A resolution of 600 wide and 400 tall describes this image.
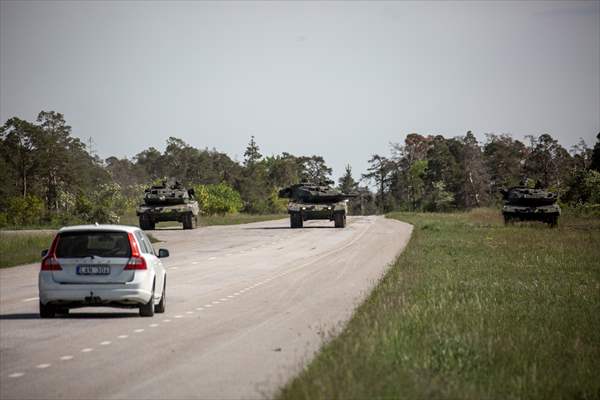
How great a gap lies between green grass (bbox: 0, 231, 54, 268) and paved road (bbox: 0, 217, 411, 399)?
2905 mm

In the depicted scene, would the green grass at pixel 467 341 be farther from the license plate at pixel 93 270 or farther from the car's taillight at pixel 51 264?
the car's taillight at pixel 51 264

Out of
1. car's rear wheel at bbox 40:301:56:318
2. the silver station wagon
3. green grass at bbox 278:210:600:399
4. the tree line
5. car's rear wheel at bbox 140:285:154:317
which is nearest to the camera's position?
green grass at bbox 278:210:600:399

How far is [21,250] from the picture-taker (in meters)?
32.8

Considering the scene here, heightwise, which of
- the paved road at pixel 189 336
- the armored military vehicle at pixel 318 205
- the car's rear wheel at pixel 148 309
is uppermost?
the armored military vehicle at pixel 318 205

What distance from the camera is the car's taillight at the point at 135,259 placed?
1473cm

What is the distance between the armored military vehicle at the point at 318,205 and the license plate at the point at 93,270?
42230 mm

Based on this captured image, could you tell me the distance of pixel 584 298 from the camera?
16141mm

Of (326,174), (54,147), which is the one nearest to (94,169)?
(54,147)

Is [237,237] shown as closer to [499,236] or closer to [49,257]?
[499,236]

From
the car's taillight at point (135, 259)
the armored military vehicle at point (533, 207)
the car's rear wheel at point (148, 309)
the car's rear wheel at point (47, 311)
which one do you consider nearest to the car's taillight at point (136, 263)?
the car's taillight at point (135, 259)

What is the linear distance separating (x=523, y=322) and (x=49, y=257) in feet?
23.8

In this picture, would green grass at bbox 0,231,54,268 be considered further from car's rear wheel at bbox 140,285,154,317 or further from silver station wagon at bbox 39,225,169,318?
car's rear wheel at bbox 140,285,154,317

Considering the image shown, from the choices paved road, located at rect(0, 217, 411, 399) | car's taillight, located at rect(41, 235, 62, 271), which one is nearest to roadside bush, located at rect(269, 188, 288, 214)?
paved road, located at rect(0, 217, 411, 399)

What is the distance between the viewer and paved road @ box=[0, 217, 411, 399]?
9.10 m
